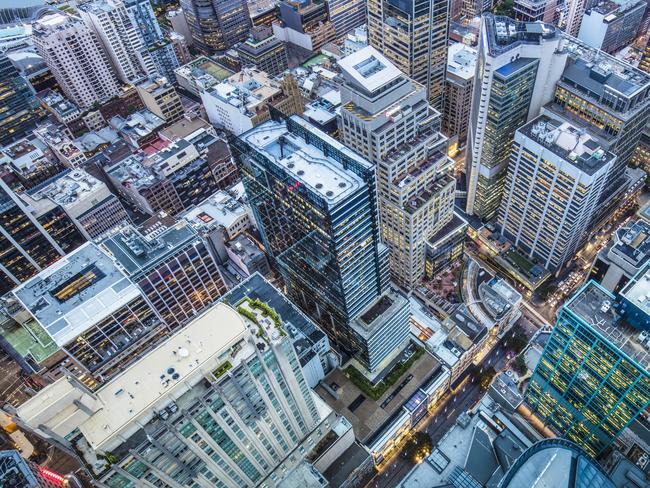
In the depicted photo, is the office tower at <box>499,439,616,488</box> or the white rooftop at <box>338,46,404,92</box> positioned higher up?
the white rooftop at <box>338,46,404,92</box>

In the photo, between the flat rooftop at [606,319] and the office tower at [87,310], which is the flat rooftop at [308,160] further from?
the flat rooftop at [606,319]

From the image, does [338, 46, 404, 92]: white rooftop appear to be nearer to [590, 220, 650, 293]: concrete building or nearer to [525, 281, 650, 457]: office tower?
[525, 281, 650, 457]: office tower

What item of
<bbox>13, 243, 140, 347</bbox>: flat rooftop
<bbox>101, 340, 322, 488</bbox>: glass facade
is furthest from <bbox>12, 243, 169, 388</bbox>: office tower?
<bbox>101, 340, 322, 488</bbox>: glass facade

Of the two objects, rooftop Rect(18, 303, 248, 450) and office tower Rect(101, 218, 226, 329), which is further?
office tower Rect(101, 218, 226, 329)

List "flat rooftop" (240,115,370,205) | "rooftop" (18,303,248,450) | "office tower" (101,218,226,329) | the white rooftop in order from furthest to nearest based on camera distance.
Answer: "office tower" (101,218,226,329), the white rooftop, "flat rooftop" (240,115,370,205), "rooftop" (18,303,248,450)

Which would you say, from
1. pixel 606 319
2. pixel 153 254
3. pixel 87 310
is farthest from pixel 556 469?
pixel 87 310

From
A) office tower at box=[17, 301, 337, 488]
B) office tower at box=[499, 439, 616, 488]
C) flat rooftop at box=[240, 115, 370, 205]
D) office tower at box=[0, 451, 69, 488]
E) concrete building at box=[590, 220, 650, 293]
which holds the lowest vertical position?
office tower at box=[499, 439, 616, 488]

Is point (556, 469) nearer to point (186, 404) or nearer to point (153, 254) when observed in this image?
point (186, 404)

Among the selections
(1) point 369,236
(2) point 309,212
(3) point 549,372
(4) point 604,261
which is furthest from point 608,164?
(2) point 309,212

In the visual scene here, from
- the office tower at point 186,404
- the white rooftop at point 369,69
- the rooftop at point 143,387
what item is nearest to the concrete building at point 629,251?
the white rooftop at point 369,69
